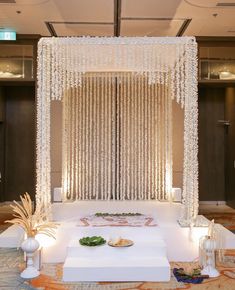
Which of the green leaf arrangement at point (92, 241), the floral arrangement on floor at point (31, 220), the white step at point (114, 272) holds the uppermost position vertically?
the floral arrangement on floor at point (31, 220)

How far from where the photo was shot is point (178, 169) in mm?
6434

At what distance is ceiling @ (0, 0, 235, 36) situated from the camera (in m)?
4.93

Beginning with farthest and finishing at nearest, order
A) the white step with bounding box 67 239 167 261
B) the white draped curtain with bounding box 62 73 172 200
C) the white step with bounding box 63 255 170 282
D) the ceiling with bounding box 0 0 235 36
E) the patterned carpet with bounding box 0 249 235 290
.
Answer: the white draped curtain with bounding box 62 73 172 200 < the ceiling with bounding box 0 0 235 36 < the white step with bounding box 67 239 167 261 < the white step with bounding box 63 255 170 282 < the patterned carpet with bounding box 0 249 235 290

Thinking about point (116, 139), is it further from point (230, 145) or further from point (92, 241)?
point (92, 241)

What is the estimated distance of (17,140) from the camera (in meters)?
7.98

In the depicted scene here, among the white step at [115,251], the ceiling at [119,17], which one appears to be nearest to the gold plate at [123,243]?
the white step at [115,251]

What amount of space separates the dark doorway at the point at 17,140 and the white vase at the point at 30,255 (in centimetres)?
445

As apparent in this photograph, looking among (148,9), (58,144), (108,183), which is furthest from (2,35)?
(108,183)

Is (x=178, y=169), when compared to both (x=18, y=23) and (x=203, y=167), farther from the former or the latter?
(x=18, y=23)

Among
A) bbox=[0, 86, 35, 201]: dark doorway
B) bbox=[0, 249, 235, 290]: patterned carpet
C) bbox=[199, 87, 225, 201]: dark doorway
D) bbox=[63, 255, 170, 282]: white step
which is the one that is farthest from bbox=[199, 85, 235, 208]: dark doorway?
bbox=[63, 255, 170, 282]: white step

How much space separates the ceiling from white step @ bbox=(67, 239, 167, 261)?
10.3 feet

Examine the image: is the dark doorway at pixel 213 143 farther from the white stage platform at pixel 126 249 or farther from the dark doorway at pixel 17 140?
the dark doorway at pixel 17 140

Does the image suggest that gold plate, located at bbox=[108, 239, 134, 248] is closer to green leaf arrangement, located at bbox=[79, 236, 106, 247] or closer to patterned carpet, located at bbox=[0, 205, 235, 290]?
green leaf arrangement, located at bbox=[79, 236, 106, 247]

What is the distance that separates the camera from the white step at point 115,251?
361 centimetres
